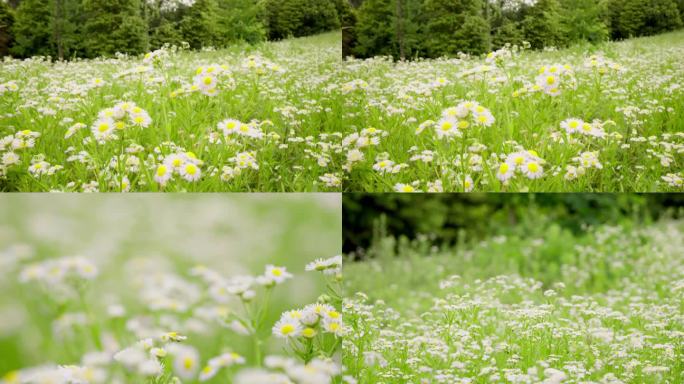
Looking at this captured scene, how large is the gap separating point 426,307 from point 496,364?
693mm

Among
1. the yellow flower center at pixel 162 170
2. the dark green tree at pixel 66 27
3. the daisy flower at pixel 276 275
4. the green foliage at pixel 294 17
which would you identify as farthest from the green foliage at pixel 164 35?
the daisy flower at pixel 276 275

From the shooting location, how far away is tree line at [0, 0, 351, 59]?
384cm

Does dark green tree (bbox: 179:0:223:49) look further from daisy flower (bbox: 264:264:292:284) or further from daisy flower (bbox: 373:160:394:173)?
daisy flower (bbox: 264:264:292:284)

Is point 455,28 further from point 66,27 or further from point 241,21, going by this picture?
point 66,27

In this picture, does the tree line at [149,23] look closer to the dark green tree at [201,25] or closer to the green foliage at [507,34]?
the dark green tree at [201,25]

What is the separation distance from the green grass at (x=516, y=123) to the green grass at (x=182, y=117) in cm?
18

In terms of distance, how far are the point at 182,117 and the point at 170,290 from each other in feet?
2.90

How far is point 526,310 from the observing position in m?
3.55

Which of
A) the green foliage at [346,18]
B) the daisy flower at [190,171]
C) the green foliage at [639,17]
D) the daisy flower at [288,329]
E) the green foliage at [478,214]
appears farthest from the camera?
the green foliage at [478,214]

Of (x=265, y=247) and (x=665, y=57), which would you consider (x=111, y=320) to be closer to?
(x=265, y=247)

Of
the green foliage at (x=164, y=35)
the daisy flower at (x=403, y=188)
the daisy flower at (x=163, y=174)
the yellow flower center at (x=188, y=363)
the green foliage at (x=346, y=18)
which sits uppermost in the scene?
the green foliage at (x=346, y=18)

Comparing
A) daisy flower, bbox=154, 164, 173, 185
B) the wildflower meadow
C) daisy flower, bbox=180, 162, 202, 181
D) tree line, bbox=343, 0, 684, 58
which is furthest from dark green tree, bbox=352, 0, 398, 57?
the wildflower meadow

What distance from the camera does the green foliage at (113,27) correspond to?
385cm

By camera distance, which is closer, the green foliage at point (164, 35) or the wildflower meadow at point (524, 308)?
the wildflower meadow at point (524, 308)
